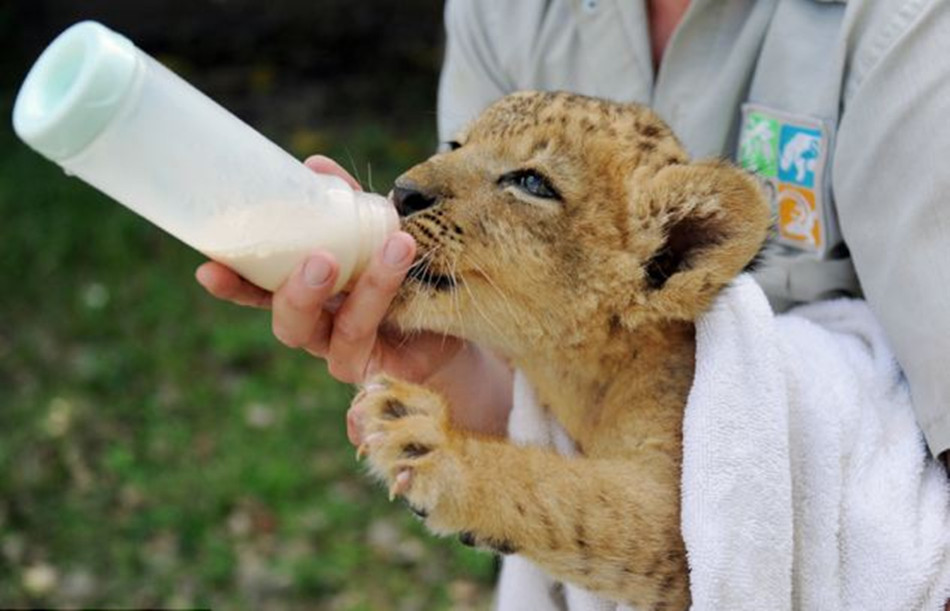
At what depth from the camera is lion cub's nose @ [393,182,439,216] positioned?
1877 mm

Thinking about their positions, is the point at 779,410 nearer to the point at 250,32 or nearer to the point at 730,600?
the point at 730,600

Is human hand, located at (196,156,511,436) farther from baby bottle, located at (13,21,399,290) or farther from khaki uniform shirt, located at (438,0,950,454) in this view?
khaki uniform shirt, located at (438,0,950,454)

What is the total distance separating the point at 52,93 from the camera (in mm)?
1435

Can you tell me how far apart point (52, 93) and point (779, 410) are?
100 centimetres

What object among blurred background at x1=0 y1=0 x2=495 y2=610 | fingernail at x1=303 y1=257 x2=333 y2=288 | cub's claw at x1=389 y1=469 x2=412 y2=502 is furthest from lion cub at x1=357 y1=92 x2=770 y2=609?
blurred background at x1=0 y1=0 x2=495 y2=610

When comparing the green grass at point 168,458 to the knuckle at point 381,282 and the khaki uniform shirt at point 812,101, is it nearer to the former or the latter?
the khaki uniform shirt at point 812,101

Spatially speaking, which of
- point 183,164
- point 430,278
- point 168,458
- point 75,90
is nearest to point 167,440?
point 168,458

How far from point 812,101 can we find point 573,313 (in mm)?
609

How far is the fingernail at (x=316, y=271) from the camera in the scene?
1.72 m

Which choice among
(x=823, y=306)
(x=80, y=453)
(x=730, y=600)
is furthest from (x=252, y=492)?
(x=730, y=600)

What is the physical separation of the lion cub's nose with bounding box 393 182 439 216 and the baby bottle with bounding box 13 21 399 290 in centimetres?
5

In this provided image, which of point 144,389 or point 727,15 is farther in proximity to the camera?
point 144,389

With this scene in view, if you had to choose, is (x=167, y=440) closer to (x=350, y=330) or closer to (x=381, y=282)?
(x=350, y=330)

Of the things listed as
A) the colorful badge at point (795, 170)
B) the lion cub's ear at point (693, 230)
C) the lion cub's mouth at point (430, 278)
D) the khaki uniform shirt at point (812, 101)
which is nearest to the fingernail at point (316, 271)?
the lion cub's mouth at point (430, 278)
